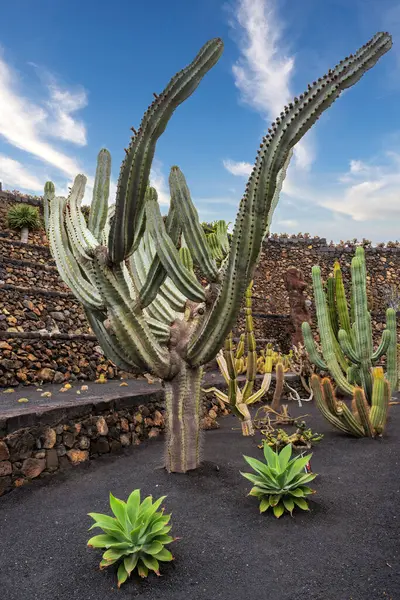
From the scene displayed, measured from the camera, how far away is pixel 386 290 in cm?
1688

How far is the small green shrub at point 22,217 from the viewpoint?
40.0 feet

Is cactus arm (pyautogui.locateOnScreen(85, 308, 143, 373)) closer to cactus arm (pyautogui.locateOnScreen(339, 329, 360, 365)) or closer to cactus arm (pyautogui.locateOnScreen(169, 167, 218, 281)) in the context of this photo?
cactus arm (pyautogui.locateOnScreen(169, 167, 218, 281))

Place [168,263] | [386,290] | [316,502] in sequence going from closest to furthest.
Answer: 1. [316,502]
2. [168,263]
3. [386,290]

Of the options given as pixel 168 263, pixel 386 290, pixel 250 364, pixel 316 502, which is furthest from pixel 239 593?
pixel 386 290

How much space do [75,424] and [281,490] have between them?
8.41 ft

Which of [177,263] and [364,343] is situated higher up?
[177,263]

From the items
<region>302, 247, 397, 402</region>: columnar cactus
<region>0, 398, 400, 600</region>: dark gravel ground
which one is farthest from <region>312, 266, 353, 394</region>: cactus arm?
<region>0, 398, 400, 600</region>: dark gravel ground

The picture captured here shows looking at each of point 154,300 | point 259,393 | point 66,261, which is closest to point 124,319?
point 154,300

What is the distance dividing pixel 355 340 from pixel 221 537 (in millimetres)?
4239

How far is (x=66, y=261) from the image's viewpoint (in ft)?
15.2

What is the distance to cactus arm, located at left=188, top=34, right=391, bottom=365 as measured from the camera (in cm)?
302

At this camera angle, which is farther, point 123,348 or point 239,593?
point 123,348

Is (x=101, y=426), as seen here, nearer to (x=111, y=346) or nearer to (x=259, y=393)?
(x=111, y=346)

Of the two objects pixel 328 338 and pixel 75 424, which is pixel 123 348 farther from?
pixel 328 338
